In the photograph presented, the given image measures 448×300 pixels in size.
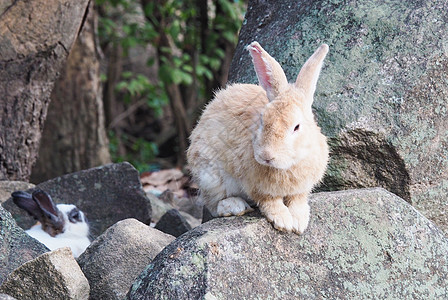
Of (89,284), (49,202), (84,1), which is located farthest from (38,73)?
(89,284)

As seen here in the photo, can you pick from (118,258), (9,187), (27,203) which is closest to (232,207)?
(118,258)

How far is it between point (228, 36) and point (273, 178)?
5.45 m

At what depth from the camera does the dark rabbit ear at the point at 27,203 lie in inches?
209

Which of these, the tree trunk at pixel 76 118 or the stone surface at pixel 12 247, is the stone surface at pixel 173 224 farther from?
the tree trunk at pixel 76 118

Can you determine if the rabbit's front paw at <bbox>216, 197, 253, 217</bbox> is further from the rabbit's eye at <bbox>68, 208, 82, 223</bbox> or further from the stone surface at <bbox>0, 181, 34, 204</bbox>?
the stone surface at <bbox>0, 181, 34, 204</bbox>

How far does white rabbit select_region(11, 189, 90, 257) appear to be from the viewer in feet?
17.4

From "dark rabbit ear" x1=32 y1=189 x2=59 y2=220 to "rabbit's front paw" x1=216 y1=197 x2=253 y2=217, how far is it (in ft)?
6.90

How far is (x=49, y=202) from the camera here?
17.6 feet

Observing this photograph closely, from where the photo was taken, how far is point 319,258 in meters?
3.45

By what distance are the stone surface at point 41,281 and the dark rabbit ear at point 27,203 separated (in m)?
1.95

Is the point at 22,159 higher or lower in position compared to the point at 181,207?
higher

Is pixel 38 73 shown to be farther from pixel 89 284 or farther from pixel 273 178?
pixel 273 178

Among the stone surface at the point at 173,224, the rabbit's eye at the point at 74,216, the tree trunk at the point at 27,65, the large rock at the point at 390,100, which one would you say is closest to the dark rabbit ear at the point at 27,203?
the rabbit's eye at the point at 74,216

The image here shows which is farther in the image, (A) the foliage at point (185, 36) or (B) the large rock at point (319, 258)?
(A) the foliage at point (185, 36)
